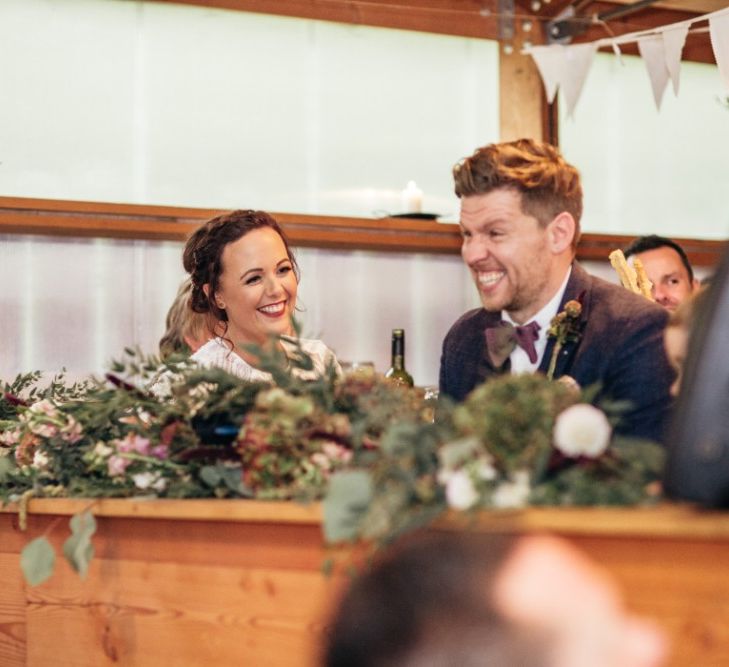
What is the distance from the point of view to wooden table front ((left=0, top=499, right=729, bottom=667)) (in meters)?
1.50

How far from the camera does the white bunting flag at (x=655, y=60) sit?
498 centimetres

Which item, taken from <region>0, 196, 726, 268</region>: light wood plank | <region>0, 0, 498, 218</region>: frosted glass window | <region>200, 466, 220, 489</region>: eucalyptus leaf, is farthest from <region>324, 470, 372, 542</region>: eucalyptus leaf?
<region>0, 0, 498, 218</region>: frosted glass window

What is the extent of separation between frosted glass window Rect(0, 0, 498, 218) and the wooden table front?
105 inches

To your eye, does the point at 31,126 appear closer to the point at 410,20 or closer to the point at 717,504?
the point at 410,20

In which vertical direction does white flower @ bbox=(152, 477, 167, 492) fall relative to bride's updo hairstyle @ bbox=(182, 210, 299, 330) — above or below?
below

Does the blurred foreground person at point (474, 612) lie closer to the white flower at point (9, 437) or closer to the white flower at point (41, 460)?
the white flower at point (41, 460)

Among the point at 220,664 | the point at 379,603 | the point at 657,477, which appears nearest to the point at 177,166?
the point at 220,664

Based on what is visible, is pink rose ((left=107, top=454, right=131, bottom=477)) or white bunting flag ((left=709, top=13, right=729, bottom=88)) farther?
white bunting flag ((left=709, top=13, right=729, bottom=88))

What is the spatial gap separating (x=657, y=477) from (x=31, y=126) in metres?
3.80

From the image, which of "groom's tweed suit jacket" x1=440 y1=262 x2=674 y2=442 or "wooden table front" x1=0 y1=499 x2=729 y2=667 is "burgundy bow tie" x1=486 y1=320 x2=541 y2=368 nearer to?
"groom's tweed suit jacket" x1=440 y1=262 x2=674 y2=442

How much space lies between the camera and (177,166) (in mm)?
5039

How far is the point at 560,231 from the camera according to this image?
301 centimetres

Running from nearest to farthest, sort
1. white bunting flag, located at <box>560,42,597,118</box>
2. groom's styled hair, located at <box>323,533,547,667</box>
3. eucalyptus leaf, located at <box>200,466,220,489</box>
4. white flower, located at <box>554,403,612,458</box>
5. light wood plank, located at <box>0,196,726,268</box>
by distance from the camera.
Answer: groom's styled hair, located at <box>323,533,547,667</box> → white flower, located at <box>554,403,612,458</box> → eucalyptus leaf, located at <box>200,466,220,489</box> → light wood plank, located at <box>0,196,726,268</box> → white bunting flag, located at <box>560,42,597,118</box>

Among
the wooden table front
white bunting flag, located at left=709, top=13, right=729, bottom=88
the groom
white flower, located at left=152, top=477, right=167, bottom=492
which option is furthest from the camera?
white bunting flag, located at left=709, top=13, right=729, bottom=88
